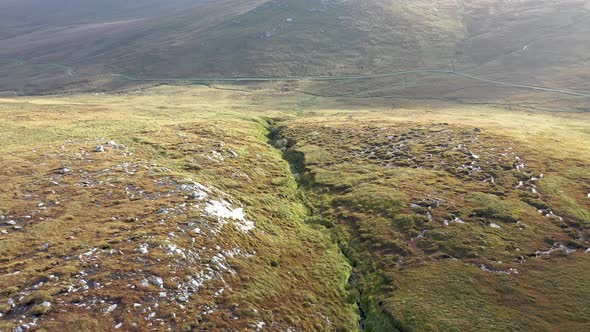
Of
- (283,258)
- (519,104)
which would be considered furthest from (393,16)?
(283,258)

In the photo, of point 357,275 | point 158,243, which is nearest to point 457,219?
point 357,275

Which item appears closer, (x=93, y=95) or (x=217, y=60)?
(x=93, y=95)

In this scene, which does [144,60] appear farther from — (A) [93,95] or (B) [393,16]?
(B) [393,16]

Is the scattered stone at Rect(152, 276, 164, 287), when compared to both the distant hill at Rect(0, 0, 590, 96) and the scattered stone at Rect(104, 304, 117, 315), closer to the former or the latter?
the scattered stone at Rect(104, 304, 117, 315)

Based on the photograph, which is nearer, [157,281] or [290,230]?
[157,281]

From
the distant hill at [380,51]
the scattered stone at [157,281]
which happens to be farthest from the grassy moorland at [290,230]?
the distant hill at [380,51]

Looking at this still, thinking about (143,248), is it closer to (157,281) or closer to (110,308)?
(157,281)

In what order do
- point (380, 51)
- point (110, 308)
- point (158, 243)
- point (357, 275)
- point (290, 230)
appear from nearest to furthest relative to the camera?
point (110, 308), point (158, 243), point (357, 275), point (290, 230), point (380, 51)
